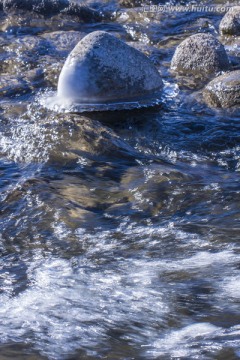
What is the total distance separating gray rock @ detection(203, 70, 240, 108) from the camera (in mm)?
7486

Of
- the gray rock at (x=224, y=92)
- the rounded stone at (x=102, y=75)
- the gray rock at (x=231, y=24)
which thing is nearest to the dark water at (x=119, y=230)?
the gray rock at (x=224, y=92)

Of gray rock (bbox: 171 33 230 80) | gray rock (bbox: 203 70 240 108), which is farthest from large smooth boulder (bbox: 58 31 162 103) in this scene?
gray rock (bbox: 171 33 230 80)

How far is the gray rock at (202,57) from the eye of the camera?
8656mm

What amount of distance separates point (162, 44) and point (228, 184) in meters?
4.69

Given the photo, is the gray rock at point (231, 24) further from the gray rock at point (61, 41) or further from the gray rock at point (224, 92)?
the gray rock at point (224, 92)

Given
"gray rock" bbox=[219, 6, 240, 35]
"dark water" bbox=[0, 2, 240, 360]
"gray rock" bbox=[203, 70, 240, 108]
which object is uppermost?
"gray rock" bbox=[219, 6, 240, 35]

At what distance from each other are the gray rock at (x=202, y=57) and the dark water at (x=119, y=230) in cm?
41

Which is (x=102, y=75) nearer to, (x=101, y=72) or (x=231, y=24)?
(x=101, y=72)

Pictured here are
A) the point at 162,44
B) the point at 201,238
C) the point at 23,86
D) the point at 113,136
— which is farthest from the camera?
the point at 162,44

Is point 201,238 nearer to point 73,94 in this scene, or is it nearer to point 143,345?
point 143,345

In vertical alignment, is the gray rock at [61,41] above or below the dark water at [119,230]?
above

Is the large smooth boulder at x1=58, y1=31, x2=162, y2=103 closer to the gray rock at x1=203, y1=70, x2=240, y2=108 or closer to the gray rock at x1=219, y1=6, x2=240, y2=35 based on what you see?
the gray rock at x1=203, y1=70, x2=240, y2=108

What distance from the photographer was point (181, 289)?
431 centimetres

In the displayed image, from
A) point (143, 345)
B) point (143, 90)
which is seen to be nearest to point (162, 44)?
point (143, 90)
